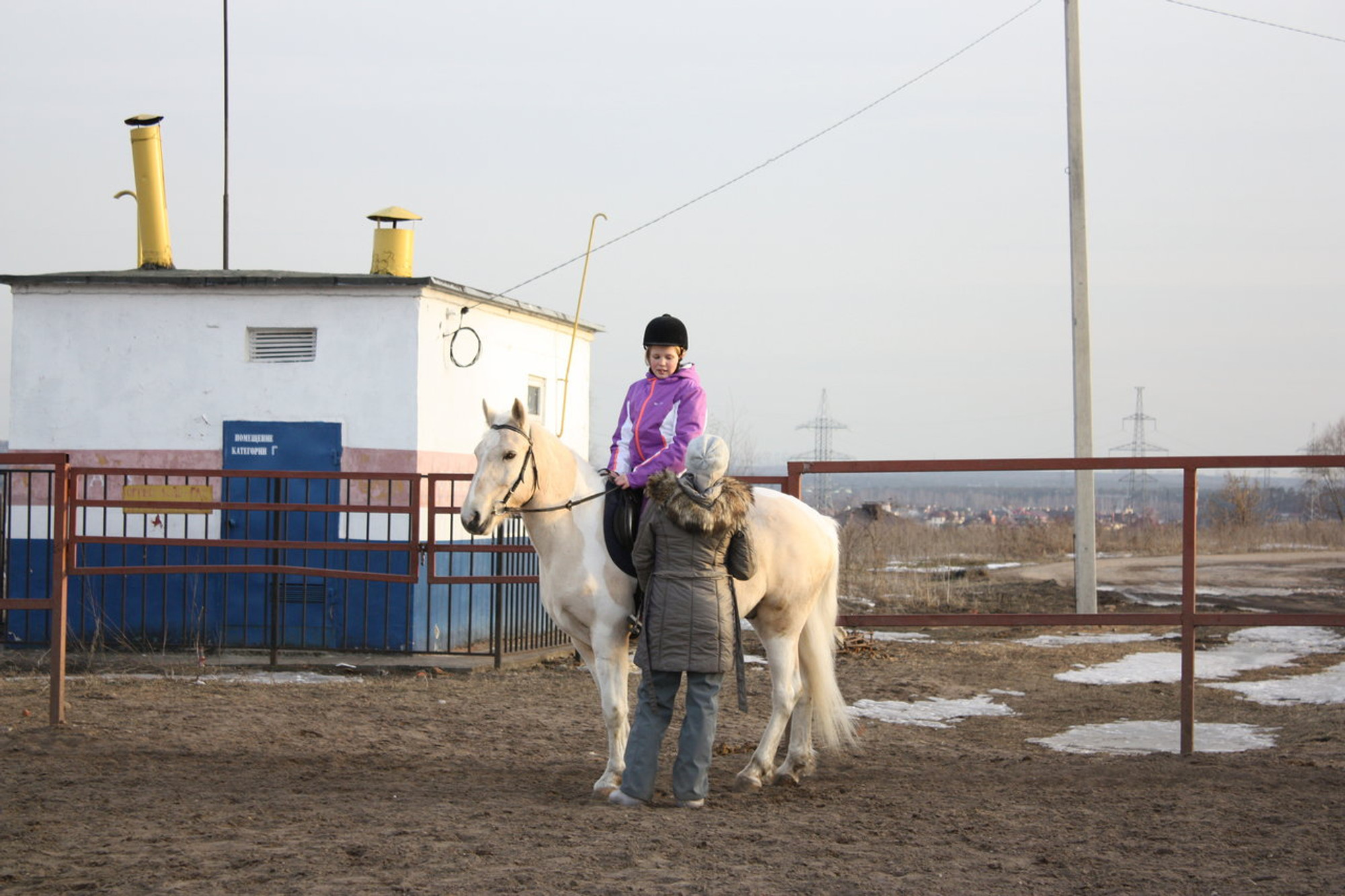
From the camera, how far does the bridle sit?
5535 mm

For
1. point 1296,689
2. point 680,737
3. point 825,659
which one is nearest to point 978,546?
point 1296,689

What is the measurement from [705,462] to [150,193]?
34.5ft

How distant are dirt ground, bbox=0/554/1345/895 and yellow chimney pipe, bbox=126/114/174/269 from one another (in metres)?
6.23

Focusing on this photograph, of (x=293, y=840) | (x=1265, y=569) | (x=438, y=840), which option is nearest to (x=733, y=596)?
(x=438, y=840)

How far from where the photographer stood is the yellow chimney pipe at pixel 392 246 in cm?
A: 1290

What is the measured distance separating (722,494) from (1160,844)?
7.22ft

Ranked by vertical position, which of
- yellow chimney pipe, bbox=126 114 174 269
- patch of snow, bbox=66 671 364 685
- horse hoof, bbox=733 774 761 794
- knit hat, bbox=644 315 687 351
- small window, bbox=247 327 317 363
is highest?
yellow chimney pipe, bbox=126 114 174 269

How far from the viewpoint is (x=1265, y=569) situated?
21469mm

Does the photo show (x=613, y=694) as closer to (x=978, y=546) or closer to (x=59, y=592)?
(x=59, y=592)

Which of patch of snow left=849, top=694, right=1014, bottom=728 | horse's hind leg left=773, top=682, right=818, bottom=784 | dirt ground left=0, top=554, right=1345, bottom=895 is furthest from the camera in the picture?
patch of snow left=849, top=694, right=1014, bottom=728

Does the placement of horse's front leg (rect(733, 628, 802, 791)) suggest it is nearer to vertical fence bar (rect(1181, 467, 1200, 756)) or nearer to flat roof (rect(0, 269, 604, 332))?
vertical fence bar (rect(1181, 467, 1200, 756))

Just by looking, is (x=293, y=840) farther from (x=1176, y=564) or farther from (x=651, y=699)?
(x=1176, y=564)

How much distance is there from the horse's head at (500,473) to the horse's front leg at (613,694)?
75cm

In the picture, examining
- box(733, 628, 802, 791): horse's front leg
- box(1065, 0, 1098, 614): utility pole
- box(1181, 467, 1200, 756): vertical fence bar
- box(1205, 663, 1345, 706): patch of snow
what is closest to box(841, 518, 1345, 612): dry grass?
box(1065, 0, 1098, 614): utility pole
